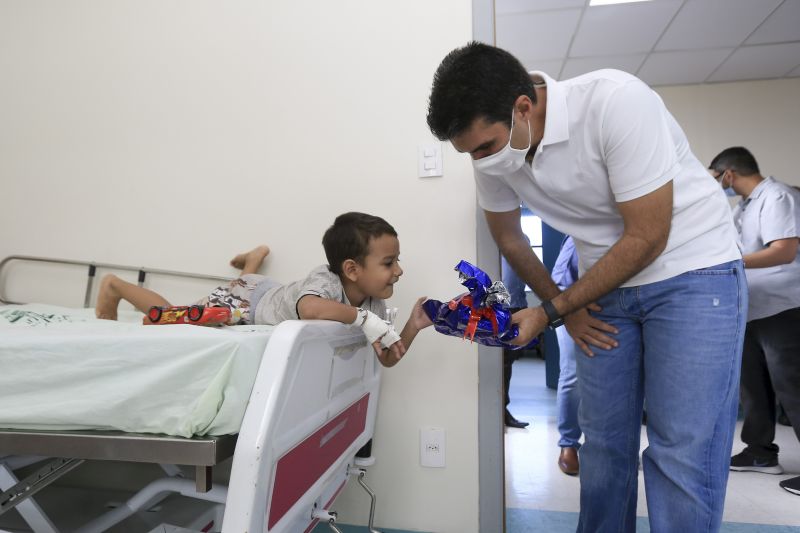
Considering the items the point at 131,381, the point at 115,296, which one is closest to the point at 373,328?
the point at 131,381

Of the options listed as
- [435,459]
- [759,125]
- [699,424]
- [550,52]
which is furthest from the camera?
[759,125]

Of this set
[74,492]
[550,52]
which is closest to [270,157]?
[74,492]

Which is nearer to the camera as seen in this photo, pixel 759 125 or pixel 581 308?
pixel 581 308

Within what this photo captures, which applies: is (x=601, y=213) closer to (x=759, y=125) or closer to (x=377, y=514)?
(x=377, y=514)

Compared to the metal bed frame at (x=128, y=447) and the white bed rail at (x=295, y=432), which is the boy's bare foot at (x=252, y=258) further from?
the metal bed frame at (x=128, y=447)

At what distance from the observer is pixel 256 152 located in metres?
1.93

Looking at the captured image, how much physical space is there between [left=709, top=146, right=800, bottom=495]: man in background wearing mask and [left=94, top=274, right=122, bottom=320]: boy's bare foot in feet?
8.70

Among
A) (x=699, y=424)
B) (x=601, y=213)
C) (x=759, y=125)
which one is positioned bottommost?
(x=699, y=424)

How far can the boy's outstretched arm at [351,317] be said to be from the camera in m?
1.27

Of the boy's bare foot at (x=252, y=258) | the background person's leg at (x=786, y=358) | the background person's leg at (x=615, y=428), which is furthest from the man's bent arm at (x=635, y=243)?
the background person's leg at (x=786, y=358)

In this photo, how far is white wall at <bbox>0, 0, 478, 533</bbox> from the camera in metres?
1.75

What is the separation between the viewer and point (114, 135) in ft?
6.77

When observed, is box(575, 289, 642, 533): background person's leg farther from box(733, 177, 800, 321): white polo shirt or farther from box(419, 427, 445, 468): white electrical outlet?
box(733, 177, 800, 321): white polo shirt

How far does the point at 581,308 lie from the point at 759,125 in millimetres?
4565
